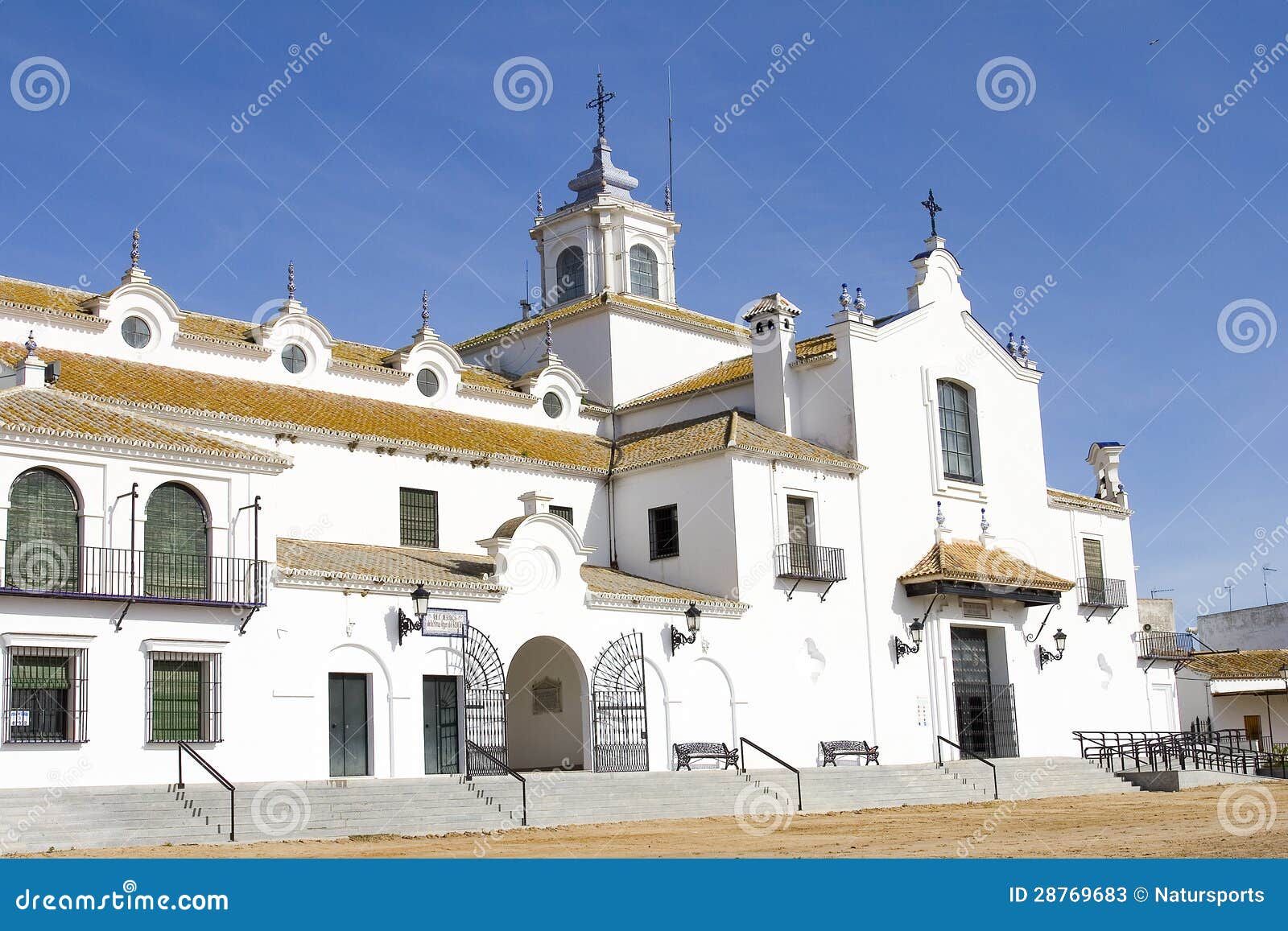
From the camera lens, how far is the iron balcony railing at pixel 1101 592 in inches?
1490

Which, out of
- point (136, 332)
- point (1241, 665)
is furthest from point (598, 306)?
point (1241, 665)

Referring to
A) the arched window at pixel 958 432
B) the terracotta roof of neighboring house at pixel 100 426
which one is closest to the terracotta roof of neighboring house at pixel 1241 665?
the arched window at pixel 958 432

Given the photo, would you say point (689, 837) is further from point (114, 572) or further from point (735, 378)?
point (735, 378)

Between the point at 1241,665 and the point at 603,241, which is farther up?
the point at 603,241

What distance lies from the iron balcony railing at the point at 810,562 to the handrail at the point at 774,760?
11.6 ft

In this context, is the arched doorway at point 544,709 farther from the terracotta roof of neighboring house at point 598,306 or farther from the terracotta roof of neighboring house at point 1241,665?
the terracotta roof of neighboring house at point 1241,665

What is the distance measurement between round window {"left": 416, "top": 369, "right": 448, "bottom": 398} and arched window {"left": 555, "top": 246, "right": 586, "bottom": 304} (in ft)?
26.7

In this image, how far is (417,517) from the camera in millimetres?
29531

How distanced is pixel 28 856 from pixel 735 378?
20872 mm

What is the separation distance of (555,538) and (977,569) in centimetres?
1060

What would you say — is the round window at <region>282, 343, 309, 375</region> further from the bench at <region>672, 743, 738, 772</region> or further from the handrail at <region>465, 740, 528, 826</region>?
the bench at <region>672, 743, 738, 772</region>

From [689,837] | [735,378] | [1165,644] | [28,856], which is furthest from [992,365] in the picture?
[28,856]

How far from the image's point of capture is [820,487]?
31.9m

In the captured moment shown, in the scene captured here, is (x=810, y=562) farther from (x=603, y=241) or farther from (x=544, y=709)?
(x=603, y=241)
